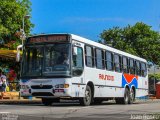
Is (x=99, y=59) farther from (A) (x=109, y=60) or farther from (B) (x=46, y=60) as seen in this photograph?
(B) (x=46, y=60)

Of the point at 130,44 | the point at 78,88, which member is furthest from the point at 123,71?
the point at 130,44

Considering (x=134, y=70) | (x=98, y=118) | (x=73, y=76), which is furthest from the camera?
(x=134, y=70)

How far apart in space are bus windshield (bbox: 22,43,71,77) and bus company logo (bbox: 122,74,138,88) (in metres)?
7.22

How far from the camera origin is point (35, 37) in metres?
20.3

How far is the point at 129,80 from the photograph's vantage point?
27.1 m

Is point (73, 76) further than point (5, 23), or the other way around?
point (5, 23)

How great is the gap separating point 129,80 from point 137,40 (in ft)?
131

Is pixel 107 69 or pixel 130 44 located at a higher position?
pixel 130 44

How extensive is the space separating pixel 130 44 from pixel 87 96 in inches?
1801

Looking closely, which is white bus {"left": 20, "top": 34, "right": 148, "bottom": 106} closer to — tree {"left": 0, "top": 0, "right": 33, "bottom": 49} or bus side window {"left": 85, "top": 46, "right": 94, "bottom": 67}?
bus side window {"left": 85, "top": 46, "right": 94, "bottom": 67}

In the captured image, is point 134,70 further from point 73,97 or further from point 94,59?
point 73,97

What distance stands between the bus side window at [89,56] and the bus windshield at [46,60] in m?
1.57

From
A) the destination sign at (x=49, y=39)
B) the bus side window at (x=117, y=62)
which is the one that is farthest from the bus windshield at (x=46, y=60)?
the bus side window at (x=117, y=62)

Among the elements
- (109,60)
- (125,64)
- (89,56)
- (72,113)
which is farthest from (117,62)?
(72,113)
